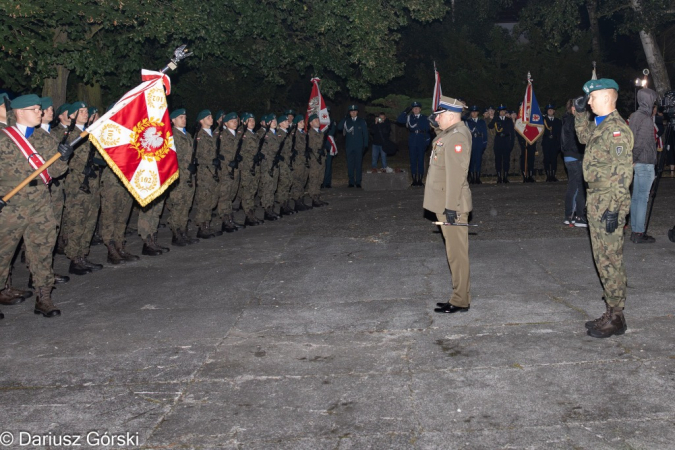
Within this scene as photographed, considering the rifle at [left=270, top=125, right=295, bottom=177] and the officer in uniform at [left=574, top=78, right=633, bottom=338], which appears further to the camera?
the rifle at [left=270, top=125, right=295, bottom=177]

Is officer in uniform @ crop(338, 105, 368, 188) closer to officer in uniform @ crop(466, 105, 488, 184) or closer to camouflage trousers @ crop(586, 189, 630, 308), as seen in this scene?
officer in uniform @ crop(466, 105, 488, 184)

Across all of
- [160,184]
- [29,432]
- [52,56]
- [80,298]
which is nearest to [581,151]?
[160,184]

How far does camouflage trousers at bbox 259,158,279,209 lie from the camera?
14.2 metres

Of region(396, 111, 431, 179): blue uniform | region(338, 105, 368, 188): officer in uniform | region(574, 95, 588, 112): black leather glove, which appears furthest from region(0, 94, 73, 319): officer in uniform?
region(396, 111, 431, 179): blue uniform

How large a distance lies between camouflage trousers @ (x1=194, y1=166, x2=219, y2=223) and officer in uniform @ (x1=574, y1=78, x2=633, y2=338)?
7.35 metres

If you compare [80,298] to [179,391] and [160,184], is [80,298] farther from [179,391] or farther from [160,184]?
[179,391]

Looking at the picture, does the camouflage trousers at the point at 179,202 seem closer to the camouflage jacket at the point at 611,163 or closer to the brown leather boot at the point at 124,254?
the brown leather boot at the point at 124,254

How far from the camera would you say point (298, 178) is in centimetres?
1552

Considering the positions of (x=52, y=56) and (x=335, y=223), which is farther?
(x=52, y=56)

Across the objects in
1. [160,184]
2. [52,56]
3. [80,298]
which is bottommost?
[80,298]

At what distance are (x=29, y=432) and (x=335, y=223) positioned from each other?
8899 millimetres

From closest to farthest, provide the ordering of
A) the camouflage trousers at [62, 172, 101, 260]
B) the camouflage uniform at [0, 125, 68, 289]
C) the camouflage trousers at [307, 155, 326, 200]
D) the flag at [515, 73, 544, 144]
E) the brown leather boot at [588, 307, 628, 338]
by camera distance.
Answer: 1. the brown leather boot at [588, 307, 628, 338]
2. the camouflage uniform at [0, 125, 68, 289]
3. the camouflage trousers at [62, 172, 101, 260]
4. the camouflage trousers at [307, 155, 326, 200]
5. the flag at [515, 73, 544, 144]

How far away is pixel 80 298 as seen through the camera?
8.52m

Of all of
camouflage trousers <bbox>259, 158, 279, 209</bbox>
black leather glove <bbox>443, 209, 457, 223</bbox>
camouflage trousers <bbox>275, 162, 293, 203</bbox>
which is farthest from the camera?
camouflage trousers <bbox>275, 162, 293, 203</bbox>
